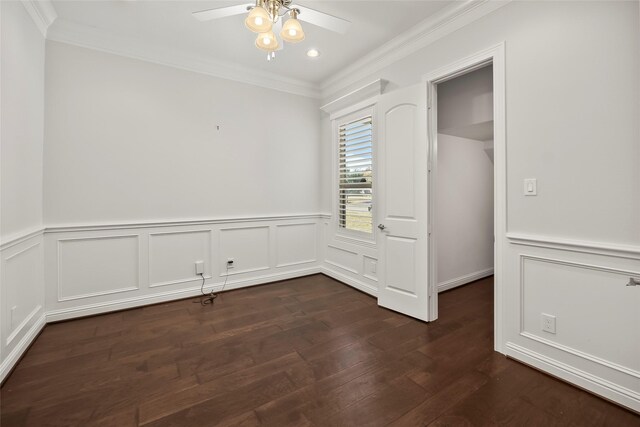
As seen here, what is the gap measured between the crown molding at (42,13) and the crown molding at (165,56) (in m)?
0.10

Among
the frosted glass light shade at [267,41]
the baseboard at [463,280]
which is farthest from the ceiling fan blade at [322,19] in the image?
the baseboard at [463,280]

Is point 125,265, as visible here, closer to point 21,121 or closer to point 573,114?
point 21,121

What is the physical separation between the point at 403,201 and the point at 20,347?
3501mm

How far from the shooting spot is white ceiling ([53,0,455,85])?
8.26ft

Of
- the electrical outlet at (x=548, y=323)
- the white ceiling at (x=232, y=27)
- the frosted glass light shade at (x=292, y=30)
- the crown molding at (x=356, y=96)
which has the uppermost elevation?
the white ceiling at (x=232, y=27)

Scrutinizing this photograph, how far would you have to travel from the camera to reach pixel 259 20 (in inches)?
70.5

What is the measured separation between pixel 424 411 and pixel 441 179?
2.75m

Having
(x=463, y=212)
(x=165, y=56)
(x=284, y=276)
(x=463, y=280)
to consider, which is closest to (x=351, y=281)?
(x=284, y=276)

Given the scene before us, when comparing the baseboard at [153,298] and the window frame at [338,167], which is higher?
the window frame at [338,167]

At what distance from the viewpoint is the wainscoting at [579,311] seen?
171 cm

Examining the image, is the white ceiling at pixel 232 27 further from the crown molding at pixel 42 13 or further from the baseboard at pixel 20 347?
the baseboard at pixel 20 347

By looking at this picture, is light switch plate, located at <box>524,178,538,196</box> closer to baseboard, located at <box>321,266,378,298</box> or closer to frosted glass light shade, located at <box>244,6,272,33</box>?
baseboard, located at <box>321,266,378,298</box>

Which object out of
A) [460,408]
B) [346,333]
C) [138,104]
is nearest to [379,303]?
[346,333]

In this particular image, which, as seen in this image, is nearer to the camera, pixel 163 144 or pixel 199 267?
pixel 163 144
